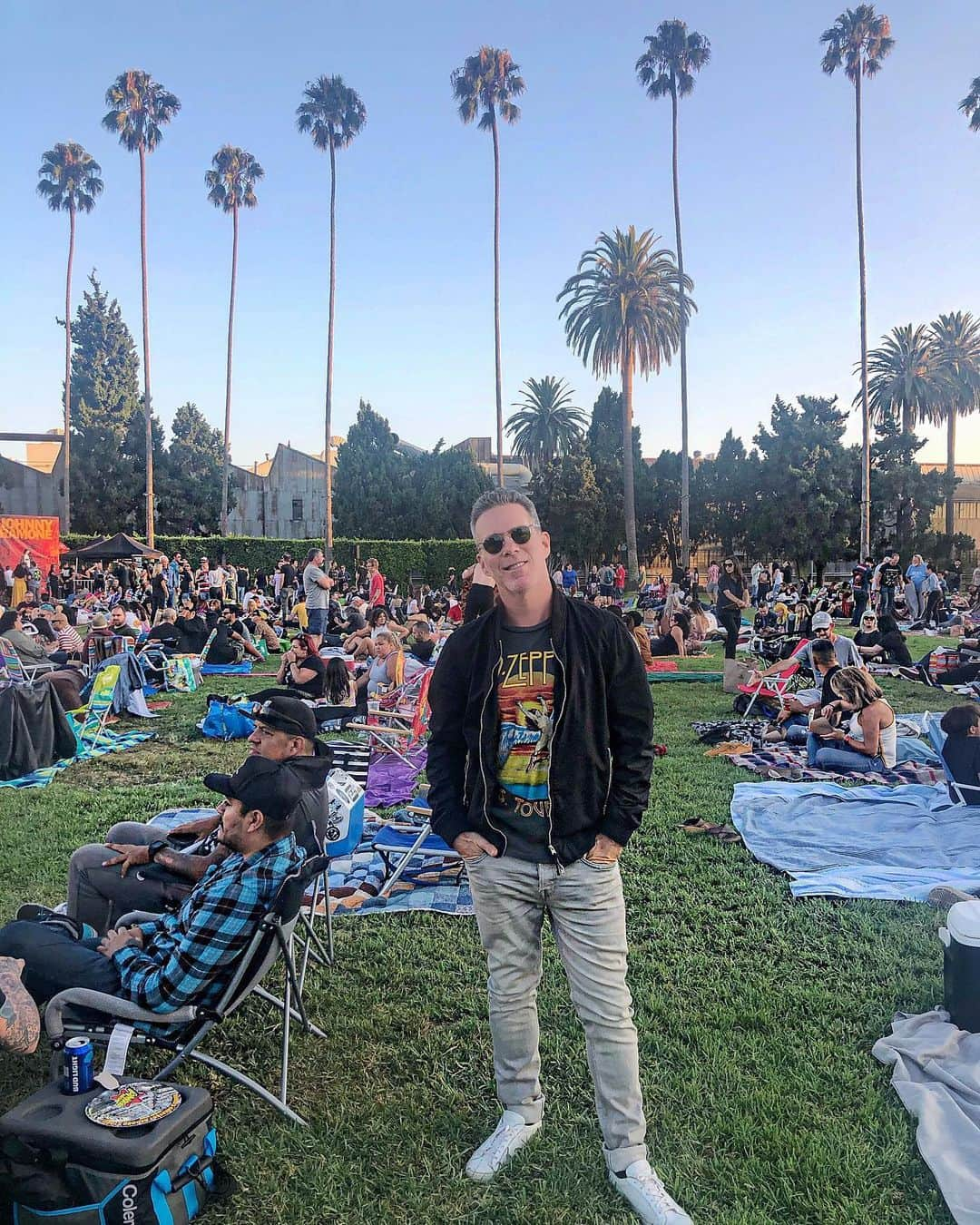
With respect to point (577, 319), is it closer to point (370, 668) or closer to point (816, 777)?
point (370, 668)

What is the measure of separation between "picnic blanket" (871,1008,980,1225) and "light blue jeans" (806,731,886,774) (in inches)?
174

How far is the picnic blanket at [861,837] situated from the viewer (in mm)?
5242

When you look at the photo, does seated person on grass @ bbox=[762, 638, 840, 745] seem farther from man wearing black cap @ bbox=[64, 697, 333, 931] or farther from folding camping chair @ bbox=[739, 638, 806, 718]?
man wearing black cap @ bbox=[64, 697, 333, 931]

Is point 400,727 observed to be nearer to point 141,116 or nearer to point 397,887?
point 397,887

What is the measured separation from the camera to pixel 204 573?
25.6 meters

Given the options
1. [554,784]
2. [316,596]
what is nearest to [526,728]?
[554,784]

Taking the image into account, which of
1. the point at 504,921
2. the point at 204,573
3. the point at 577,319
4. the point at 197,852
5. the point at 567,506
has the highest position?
the point at 577,319

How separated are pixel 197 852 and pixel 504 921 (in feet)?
7.01

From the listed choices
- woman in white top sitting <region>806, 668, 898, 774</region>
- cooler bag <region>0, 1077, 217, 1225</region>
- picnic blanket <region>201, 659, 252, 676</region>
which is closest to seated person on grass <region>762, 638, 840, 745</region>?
woman in white top sitting <region>806, 668, 898, 774</region>

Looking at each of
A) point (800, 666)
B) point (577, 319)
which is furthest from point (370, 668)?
point (577, 319)

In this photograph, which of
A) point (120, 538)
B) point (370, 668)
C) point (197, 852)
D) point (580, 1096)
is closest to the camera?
point (580, 1096)

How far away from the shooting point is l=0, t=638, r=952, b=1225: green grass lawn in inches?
106

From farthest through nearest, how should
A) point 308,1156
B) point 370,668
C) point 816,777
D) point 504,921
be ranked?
point 370,668 < point 816,777 < point 308,1156 < point 504,921

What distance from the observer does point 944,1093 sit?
3.07m
